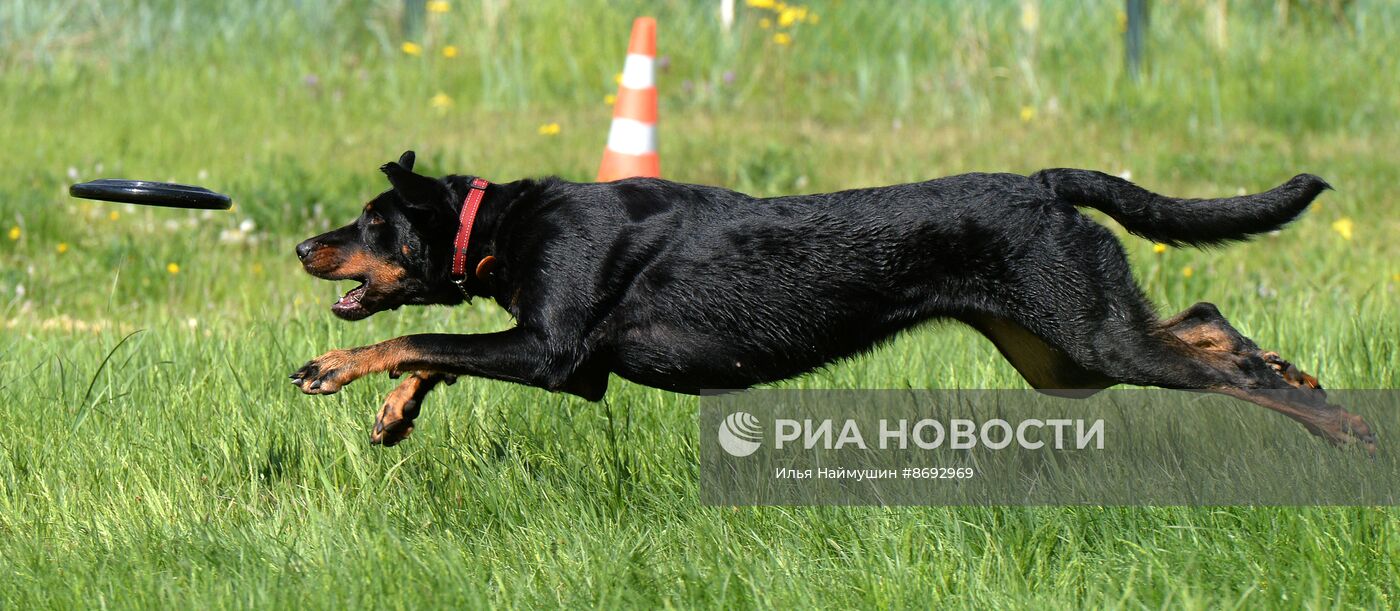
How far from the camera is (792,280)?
13.0 feet

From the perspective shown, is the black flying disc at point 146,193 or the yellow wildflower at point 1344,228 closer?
the black flying disc at point 146,193

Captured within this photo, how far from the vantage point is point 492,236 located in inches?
159

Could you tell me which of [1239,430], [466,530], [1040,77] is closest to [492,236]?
[466,530]

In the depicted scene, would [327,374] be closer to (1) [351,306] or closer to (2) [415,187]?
(1) [351,306]

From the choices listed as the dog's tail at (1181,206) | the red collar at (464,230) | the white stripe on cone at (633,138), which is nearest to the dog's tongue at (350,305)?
the red collar at (464,230)

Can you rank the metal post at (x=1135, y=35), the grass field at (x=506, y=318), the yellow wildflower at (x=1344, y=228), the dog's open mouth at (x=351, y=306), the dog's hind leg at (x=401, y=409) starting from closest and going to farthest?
the grass field at (x=506, y=318) < the dog's hind leg at (x=401, y=409) < the dog's open mouth at (x=351, y=306) < the yellow wildflower at (x=1344, y=228) < the metal post at (x=1135, y=35)

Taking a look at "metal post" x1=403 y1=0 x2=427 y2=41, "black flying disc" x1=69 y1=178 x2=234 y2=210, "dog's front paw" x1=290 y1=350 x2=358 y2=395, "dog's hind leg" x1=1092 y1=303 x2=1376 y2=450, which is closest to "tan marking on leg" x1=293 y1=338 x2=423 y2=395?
"dog's front paw" x1=290 y1=350 x2=358 y2=395

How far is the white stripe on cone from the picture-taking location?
248 inches

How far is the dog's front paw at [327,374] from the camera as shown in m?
3.81

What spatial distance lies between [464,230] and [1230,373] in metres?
2.11

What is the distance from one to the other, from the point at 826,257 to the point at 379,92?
22.1 ft

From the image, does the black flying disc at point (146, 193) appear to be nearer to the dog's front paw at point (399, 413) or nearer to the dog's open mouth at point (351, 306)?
the dog's open mouth at point (351, 306)

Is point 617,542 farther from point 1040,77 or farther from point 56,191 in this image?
point 1040,77

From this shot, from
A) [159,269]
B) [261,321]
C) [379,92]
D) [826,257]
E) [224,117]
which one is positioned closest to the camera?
[826,257]
